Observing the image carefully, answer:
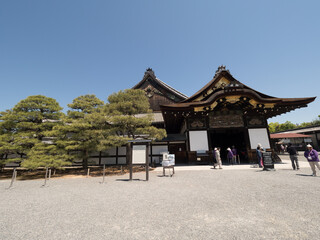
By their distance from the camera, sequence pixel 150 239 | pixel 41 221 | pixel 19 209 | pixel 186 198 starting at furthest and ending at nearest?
pixel 186 198, pixel 19 209, pixel 41 221, pixel 150 239

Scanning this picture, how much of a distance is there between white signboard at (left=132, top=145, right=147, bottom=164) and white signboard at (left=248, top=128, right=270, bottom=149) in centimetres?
984

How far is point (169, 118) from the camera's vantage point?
13305 millimetres

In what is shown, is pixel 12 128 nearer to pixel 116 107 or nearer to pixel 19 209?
pixel 116 107

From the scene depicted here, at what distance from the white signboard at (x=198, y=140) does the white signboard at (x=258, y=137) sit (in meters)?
3.96

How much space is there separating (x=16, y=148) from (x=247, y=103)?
18544 millimetres

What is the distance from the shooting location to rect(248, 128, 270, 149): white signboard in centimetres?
1162

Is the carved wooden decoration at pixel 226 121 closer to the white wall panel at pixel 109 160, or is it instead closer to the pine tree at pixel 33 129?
the white wall panel at pixel 109 160

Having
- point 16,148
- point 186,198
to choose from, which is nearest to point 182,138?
point 186,198

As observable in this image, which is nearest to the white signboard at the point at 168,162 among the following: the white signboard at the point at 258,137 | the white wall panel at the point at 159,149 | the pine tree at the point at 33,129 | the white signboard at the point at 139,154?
the white signboard at the point at 139,154

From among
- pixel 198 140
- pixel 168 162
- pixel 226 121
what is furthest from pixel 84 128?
pixel 226 121

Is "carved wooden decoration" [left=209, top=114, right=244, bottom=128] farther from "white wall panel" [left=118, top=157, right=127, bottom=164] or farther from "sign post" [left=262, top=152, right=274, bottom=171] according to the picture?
"white wall panel" [left=118, top=157, right=127, bottom=164]

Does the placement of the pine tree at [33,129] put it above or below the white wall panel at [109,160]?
above

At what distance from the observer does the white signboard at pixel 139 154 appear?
7.30 metres

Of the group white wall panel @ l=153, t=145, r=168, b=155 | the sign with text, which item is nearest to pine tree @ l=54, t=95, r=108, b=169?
white wall panel @ l=153, t=145, r=168, b=155
